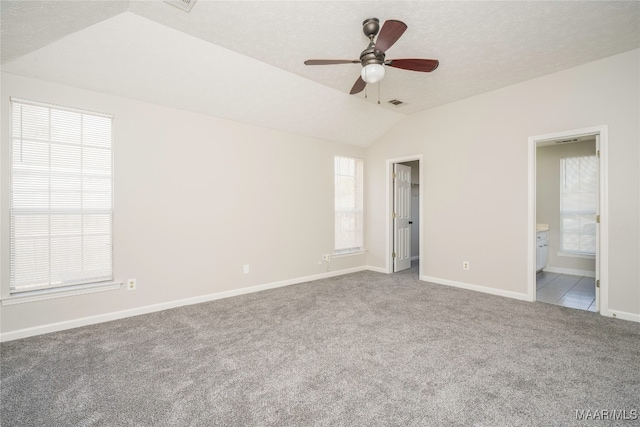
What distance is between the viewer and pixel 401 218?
573 centimetres

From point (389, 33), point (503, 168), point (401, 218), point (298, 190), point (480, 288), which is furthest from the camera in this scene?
point (401, 218)

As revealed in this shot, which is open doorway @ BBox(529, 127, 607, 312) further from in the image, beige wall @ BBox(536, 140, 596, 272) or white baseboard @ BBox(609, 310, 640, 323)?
white baseboard @ BBox(609, 310, 640, 323)

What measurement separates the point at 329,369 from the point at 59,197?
309cm

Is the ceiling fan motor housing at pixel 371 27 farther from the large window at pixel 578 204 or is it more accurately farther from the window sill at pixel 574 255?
the window sill at pixel 574 255

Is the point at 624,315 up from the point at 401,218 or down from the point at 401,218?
down

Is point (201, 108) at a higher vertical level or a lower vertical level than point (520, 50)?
lower

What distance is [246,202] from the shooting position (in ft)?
13.7

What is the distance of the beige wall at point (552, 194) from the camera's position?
211 inches

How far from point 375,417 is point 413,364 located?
2.32ft

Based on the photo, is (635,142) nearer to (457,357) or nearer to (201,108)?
(457,357)

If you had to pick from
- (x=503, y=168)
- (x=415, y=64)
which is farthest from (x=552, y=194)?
(x=415, y=64)

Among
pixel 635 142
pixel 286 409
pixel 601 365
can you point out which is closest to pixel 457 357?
pixel 601 365

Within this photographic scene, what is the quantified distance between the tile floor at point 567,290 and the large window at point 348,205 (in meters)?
3.00

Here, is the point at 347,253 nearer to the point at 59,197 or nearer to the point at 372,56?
the point at 372,56
